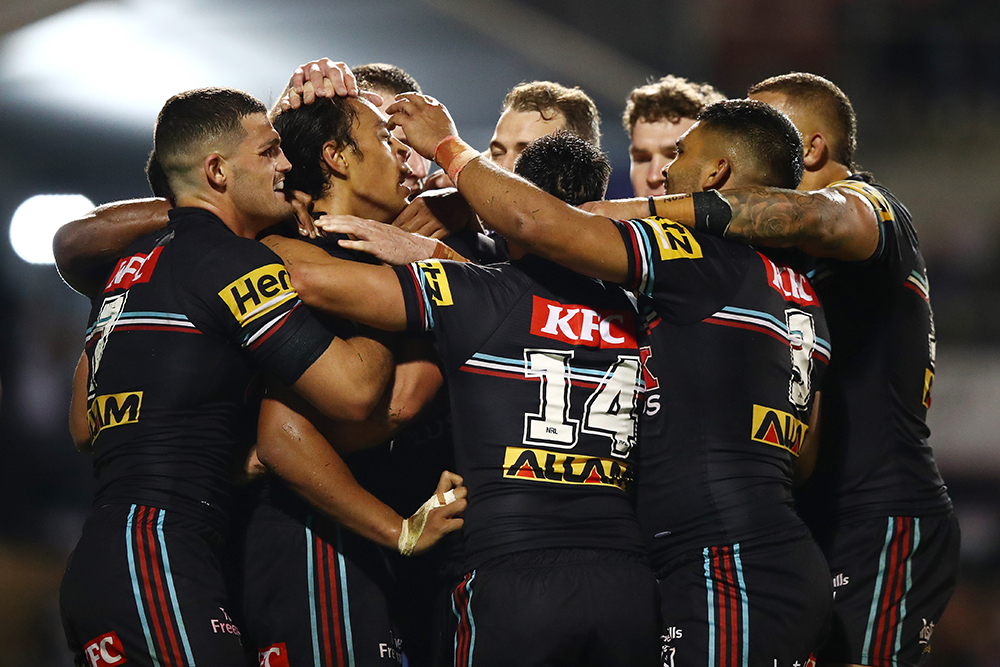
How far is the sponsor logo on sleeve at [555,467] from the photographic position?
3311 millimetres

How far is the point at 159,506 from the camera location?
347cm

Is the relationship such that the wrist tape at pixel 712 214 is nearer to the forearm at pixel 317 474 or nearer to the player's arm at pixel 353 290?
the player's arm at pixel 353 290

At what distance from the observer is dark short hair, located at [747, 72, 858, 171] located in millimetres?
4465

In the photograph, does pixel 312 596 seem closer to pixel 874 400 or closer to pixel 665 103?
pixel 874 400

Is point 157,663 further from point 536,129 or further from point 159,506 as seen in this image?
point 536,129

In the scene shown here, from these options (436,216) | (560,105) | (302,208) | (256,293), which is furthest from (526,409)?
(560,105)

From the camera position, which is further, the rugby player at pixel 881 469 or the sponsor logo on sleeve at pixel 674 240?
the rugby player at pixel 881 469

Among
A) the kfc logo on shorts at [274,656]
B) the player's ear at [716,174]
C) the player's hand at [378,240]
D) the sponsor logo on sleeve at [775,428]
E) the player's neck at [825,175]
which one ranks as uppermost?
the player's neck at [825,175]

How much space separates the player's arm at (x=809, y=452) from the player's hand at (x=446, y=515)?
4.49 ft

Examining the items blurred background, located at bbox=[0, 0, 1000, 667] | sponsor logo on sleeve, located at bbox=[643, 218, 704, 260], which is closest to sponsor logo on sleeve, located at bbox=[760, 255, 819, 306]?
sponsor logo on sleeve, located at bbox=[643, 218, 704, 260]

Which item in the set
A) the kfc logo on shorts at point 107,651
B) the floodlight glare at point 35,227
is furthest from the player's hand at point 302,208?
the floodlight glare at point 35,227

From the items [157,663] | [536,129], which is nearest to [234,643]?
[157,663]

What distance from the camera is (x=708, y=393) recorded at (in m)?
3.41

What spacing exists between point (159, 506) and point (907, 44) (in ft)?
53.5
